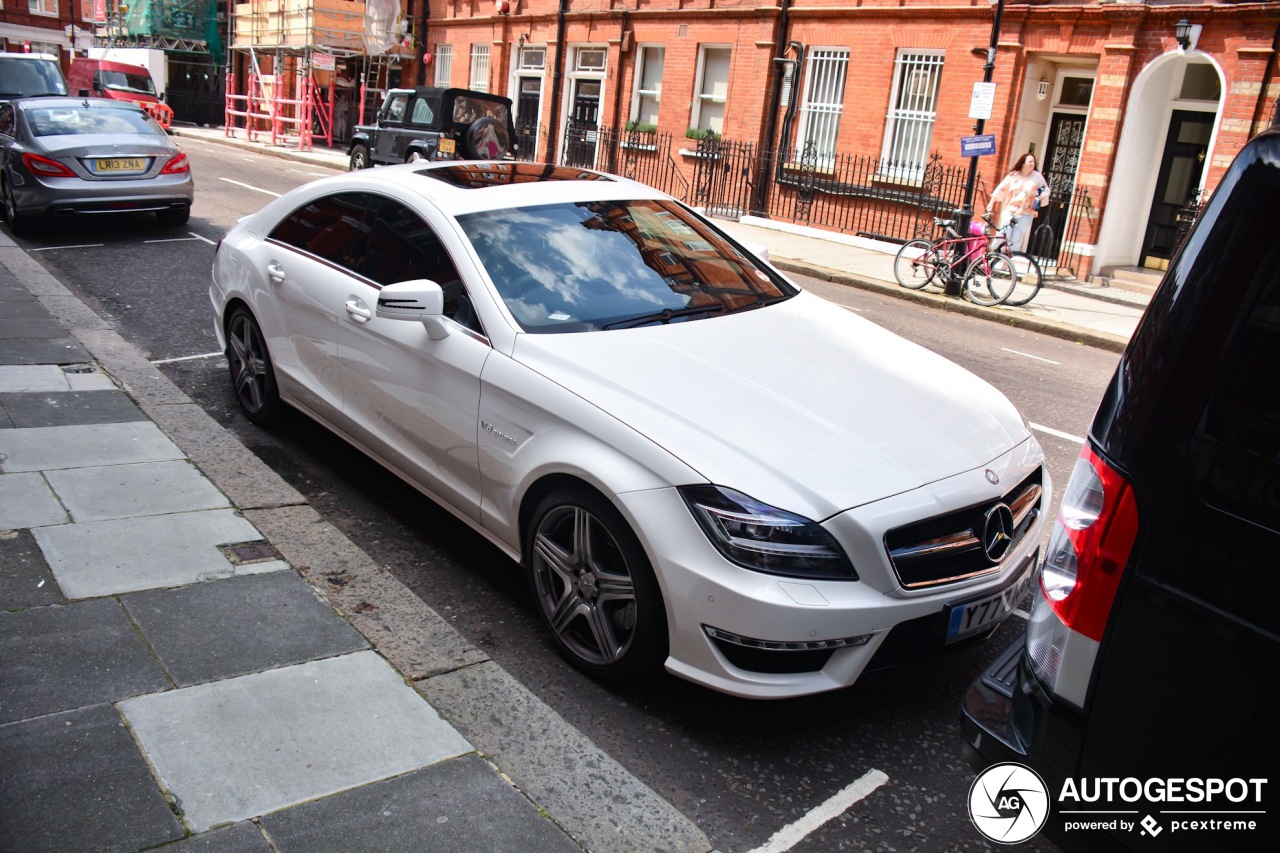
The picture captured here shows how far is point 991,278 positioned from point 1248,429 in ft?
40.7

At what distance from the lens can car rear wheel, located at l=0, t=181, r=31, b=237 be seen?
11.8m

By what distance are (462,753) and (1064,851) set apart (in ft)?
5.27

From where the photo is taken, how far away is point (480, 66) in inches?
1185

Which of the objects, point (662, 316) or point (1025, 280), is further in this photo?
point (1025, 280)

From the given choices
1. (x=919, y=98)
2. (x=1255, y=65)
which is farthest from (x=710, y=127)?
(x=1255, y=65)

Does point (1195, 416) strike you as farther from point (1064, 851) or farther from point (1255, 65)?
point (1255, 65)

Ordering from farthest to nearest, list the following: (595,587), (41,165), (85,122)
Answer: (85,122) → (41,165) → (595,587)

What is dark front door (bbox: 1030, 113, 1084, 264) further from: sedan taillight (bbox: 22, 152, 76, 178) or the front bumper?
the front bumper

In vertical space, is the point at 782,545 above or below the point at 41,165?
below

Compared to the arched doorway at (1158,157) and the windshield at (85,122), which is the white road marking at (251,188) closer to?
the windshield at (85,122)

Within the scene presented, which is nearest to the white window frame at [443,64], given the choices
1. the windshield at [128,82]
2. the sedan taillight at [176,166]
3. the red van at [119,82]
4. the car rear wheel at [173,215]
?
the red van at [119,82]

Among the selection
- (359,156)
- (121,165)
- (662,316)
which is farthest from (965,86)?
(662,316)

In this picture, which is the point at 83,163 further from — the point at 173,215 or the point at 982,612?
the point at 982,612

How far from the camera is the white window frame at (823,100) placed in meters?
20.0
